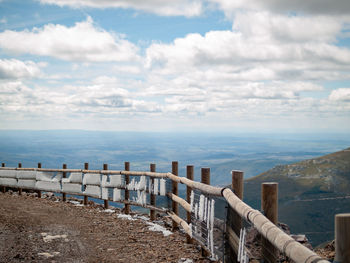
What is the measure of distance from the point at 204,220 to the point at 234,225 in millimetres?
1433

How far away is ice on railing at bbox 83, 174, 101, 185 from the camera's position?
581 inches

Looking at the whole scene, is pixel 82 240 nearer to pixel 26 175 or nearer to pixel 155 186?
pixel 155 186

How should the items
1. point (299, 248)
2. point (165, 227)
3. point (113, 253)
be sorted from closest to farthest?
point (299, 248) → point (113, 253) → point (165, 227)

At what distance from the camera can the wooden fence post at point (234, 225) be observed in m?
5.43

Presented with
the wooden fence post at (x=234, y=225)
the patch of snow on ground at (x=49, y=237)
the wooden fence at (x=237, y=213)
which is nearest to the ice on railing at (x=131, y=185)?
the wooden fence at (x=237, y=213)

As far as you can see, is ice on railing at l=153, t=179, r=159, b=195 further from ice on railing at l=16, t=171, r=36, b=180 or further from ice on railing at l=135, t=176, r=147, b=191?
ice on railing at l=16, t=171, r=36, b=180

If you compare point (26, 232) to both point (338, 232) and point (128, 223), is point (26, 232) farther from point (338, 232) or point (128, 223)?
point (338, 232)

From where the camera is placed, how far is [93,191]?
14875mm

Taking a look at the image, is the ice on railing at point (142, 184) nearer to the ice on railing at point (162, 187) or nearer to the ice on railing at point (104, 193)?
the ice on railing at point (162, 187)

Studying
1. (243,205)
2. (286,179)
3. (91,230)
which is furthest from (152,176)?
(286,179)

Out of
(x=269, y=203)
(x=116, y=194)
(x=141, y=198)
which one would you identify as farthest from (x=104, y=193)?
(x=269, y=203)

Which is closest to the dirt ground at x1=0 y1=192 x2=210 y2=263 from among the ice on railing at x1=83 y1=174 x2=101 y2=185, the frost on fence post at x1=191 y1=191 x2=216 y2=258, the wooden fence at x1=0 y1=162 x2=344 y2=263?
the frost on fence post at x1=191 y1=191 x2=216 y2=258

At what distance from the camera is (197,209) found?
24.8ft

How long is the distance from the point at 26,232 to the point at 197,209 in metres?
4.46
